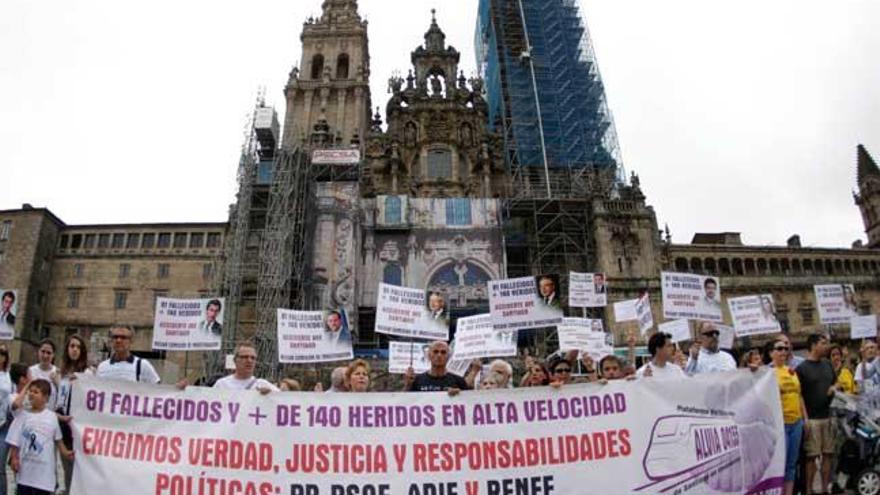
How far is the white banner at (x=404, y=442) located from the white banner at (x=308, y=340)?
295 inches

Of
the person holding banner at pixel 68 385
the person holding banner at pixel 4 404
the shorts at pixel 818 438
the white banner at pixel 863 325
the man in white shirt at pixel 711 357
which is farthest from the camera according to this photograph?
the white banner at pixel 863 325

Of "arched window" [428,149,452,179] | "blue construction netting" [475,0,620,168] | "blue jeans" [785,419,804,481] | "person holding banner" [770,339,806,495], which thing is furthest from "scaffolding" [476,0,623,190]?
"blue jeans" [785,419,804,481]

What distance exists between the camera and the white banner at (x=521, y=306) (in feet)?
48.1

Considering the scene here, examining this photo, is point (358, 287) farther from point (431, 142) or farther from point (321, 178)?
point (431, 142)

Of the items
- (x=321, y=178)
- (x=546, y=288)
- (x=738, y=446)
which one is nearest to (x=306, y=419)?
(x=738, y=446)

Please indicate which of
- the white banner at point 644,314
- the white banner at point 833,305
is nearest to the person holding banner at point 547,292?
the white banner at point 644,314

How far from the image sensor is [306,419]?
634 centimetres

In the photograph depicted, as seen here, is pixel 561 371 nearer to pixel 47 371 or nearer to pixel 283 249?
pixel 47 371

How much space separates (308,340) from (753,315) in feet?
35.6

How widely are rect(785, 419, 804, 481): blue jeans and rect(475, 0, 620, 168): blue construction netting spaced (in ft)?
121

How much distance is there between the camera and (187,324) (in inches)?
608

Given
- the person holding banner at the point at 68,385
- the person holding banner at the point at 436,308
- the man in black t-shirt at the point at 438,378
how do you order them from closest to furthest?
the person holding banner at the point at 68,385
the man in black t-shirt at the point at 438,378
the person holding banner at the point at 436,308

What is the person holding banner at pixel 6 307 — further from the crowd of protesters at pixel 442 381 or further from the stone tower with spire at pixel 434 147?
the stone tower with spire at pixel 434 147

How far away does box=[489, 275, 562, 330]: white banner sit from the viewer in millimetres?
14656
